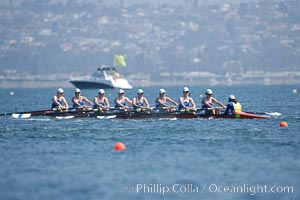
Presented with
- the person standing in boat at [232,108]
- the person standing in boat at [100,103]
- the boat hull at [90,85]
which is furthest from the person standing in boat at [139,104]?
the boat hull at [90,85]

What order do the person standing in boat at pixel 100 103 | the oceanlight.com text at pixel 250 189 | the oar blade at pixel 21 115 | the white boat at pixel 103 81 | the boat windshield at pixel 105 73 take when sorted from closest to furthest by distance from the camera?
the oceanlight.com text at pixel 250 189
the person standing in boat at pixel 100 103
the oar blade at pixel 21 115
the white boat at pixel 103 81
the boat windshield at pixel 105 73

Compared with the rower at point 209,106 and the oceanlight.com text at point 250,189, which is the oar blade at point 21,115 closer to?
the rower at point 209,106

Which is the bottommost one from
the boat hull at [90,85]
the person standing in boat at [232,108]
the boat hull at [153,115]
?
the boat hull at [153,115]

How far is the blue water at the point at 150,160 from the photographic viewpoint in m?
27.6

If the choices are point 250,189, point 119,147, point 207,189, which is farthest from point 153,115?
point 250,189

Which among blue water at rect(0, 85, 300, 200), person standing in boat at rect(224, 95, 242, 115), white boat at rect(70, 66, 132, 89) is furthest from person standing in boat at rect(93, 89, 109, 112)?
white boat at rect(70, 66, 132, 89)

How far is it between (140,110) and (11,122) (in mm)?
6760

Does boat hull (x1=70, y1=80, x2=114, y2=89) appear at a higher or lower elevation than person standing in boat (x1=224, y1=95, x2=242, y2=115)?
higher

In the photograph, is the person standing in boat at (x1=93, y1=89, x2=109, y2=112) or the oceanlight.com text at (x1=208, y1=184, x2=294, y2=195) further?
the person standing in boat at (x1=93, y1=89, x2=109, y2=112)

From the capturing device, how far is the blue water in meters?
27.6

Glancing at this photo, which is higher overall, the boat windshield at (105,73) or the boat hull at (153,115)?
the boat windshield at (105,73)

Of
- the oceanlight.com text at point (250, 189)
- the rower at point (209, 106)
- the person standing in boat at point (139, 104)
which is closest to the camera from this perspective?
the oceanlight.com text at point (250, 189)

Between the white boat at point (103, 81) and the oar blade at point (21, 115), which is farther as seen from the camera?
the white boat at point (103, 81)

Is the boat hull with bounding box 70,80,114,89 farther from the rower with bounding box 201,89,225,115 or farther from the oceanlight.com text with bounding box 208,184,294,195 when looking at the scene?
the oceanlight.com text with bounding box 208,184,294,195
